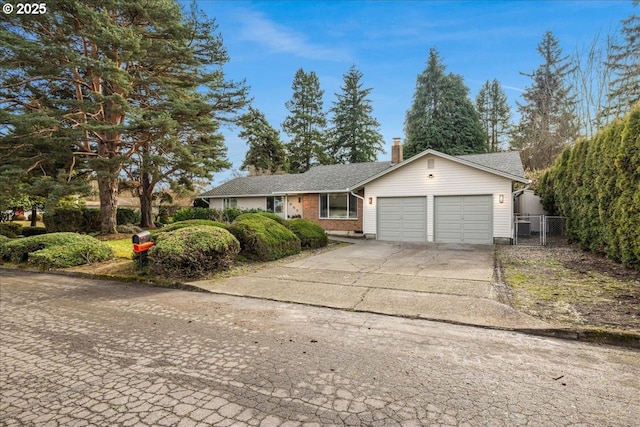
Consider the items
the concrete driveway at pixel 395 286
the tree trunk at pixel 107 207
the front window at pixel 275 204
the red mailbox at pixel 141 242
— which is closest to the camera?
the concrete driveway at pixel 395 286

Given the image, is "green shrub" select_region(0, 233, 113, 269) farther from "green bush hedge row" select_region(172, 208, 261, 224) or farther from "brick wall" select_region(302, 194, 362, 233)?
"brick wall" select_region(302, 194, 362, 233)

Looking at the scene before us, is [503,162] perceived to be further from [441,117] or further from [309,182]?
[441,117]

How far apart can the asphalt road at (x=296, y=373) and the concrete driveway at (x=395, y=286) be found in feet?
1.67

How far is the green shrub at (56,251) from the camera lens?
8.66 m

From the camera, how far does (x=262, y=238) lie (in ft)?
32.0

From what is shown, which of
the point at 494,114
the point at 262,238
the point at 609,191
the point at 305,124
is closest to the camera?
the point at 609,191

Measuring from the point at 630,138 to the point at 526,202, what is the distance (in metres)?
15.3

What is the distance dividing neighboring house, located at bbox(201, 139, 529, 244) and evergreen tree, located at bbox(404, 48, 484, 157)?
14876 millimetres

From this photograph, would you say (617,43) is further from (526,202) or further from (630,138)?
(630,138)

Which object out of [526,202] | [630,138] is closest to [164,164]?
[630,138]

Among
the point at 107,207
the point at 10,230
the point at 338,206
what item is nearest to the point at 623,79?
the point at 338,206

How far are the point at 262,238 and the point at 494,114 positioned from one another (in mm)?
40296

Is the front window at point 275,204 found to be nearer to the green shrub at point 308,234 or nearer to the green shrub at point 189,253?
the green shrub at point 308,234

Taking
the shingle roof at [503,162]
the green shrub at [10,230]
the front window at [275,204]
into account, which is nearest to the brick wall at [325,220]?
the front window at [275,204]
